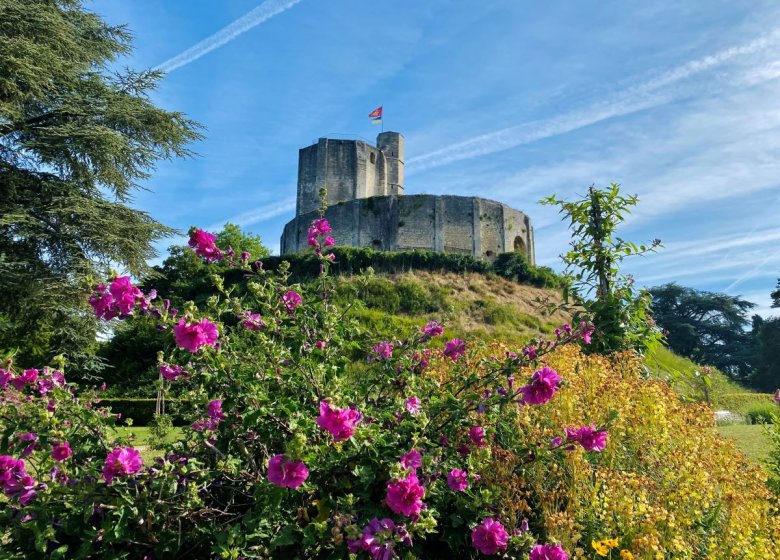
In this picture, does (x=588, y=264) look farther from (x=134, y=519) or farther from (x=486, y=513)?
(x=134, y=519)

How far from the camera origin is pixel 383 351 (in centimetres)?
292

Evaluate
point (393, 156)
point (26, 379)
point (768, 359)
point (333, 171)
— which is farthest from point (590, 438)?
point (768, 359)

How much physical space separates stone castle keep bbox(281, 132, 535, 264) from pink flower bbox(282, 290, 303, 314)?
27.7 m

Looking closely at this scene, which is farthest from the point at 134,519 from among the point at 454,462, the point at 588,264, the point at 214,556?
the point at 588,264

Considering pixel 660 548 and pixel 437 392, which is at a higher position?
pixel 437 392

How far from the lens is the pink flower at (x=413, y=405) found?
2300 millimetres

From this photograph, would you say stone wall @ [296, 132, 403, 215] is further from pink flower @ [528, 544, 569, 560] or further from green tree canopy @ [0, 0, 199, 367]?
pink flower @ [528, 544, 569, 560]

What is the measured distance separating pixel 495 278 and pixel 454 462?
2737 cm

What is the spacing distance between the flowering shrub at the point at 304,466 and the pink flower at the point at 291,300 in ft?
0.05

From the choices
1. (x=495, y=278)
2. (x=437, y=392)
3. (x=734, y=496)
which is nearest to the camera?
(x=734, y=496)

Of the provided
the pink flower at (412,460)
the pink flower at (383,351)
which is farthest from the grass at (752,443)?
the pink flower at (412,460)

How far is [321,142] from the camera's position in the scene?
1337 inches

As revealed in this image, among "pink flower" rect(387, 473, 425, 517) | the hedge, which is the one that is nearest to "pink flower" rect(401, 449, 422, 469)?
"pink flower" rect(387, 473, 425, 517)

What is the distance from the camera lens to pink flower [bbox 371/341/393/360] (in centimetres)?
290
